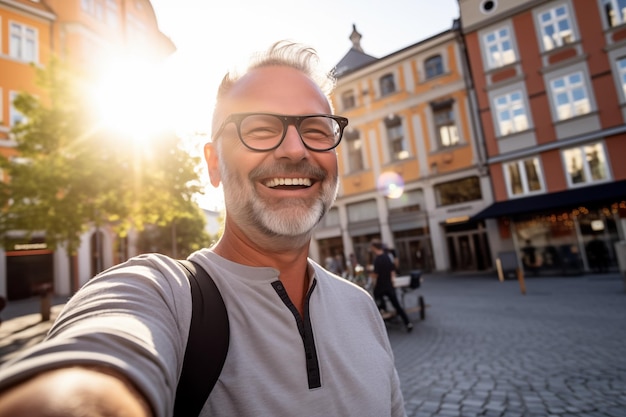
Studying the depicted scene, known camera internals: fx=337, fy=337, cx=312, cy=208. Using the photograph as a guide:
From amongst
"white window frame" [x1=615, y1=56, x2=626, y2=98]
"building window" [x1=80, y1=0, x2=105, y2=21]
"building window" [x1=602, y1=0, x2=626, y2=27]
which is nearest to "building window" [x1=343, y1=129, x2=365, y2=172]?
"white window frame" [x1=615, y1=56, x2=626, y2=98]

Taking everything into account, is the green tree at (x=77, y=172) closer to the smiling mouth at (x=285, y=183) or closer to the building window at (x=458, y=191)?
the smiling mouth at (x=285, y=183)

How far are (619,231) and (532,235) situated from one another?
120 inches

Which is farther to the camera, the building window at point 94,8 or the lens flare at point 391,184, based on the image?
the building window at point 94,8

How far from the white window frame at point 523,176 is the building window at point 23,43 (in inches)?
1025

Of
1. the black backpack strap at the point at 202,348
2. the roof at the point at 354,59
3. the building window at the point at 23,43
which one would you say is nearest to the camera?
the black backpack strap at the point at 202,348

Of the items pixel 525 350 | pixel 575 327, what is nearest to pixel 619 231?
pixel 575 327

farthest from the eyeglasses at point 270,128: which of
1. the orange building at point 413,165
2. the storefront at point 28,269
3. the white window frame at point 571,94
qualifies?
the storefront at point 28,269

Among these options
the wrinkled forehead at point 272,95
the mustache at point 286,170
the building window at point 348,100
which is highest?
the building window at point 348,100

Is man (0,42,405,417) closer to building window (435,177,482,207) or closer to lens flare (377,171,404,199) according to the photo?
building window (435,177,482,207)

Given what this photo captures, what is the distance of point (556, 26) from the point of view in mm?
15898

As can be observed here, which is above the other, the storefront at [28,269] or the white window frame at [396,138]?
the white window frame at [396,138]

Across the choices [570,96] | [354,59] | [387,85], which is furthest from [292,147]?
[354,59]

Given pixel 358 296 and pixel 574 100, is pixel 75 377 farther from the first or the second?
pixel 574 100

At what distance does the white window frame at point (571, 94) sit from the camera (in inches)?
597
